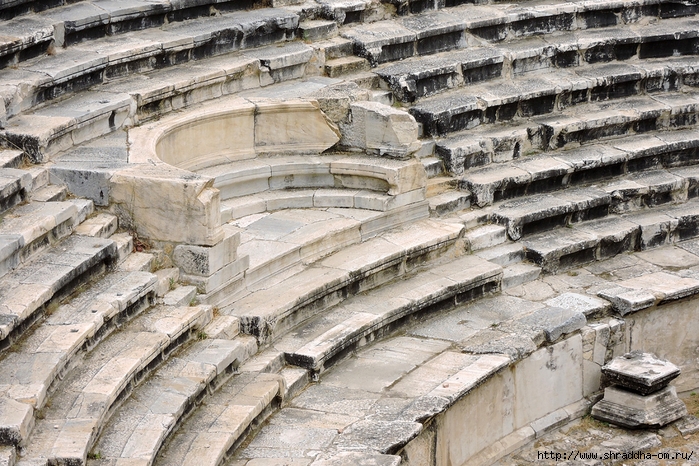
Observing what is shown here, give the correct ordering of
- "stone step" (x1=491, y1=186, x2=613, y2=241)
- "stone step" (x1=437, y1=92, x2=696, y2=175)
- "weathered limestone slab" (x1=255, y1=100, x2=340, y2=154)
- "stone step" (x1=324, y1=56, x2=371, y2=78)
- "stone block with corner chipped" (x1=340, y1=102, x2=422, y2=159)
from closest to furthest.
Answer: "stone block with corner chipped" (x1=340, y1=102, x2=422, y2=159)
"weathered limestone slab" (x1=255, y1=100, x2=340, y2=154)
"stone step" (x1=491, y1=186, x2=613, y2=241)
"stone step" (x1=437, y1=92, x2=696, y2=175)
"stone step" (x1=324, y1=56, x2=371, y2=78)

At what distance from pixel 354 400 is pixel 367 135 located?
9.42 ft

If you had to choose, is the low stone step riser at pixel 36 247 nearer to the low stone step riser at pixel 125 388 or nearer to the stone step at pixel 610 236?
the low stone step riser at pixel 125 388

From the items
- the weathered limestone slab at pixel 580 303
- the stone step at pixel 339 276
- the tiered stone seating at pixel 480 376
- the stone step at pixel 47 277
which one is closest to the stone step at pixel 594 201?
the tiered stone seating at pixel 480 376

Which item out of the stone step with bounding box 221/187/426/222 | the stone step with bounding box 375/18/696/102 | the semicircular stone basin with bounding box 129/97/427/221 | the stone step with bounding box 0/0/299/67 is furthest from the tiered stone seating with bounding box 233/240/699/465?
the stone step with bounding box 0/0/299/67

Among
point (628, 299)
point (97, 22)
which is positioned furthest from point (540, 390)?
point (97, 22)

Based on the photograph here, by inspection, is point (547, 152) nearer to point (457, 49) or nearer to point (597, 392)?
point (457, 49)

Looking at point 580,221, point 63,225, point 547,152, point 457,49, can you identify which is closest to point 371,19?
point 457,49

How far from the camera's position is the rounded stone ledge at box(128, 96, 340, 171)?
9555 mm

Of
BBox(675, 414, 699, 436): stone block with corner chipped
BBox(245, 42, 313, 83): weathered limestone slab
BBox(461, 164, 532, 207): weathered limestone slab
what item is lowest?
BBox(675, 414, 699, 436): stone block with corner chipped

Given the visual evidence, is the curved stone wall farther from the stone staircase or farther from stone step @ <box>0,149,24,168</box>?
stone step @ <box>0,149,24,168</box>

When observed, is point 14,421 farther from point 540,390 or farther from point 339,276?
point 540,390

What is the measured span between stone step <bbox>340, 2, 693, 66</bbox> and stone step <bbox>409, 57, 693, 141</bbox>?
652 mm

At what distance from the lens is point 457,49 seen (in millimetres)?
12039

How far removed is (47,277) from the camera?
721 cm
